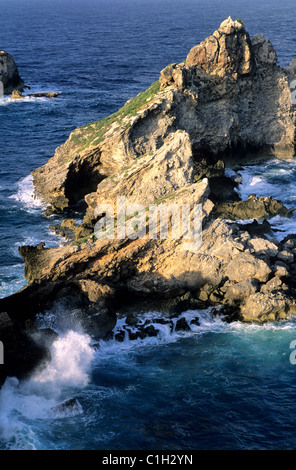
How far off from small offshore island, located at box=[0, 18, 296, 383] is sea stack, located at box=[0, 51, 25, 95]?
41.8 m

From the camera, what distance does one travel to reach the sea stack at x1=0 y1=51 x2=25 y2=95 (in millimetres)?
94750

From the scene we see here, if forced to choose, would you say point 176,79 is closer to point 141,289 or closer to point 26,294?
point 141,289

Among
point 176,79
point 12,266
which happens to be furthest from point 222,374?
point 176,79

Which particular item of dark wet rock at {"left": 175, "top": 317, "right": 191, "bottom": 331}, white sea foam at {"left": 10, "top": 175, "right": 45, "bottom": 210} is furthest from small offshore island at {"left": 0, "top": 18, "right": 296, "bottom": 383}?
white sea foam at {"left": 10, "top": 175, "right": 45, "bottom": 210}

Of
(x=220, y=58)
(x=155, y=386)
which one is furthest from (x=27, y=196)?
(x=155, y=386)

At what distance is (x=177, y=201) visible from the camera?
41375 mm

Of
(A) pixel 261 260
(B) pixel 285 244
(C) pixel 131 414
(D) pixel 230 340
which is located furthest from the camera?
(B) pixel 285 244

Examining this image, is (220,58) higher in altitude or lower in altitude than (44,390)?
higher

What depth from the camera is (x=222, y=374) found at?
34.3 metres

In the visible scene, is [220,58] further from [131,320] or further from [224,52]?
[131,320]

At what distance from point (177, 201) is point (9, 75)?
217 ft

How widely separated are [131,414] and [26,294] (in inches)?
440

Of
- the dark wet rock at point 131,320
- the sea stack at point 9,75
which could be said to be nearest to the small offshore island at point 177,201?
the dark wet rock at point 131,320

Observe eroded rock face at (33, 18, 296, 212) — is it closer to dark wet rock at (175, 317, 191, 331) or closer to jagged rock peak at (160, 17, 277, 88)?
jagged rock peak at (160, 17, 277, 88)
